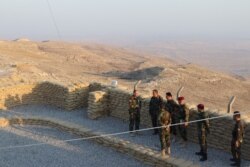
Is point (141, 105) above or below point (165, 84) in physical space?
above

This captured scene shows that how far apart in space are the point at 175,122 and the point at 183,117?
51cm

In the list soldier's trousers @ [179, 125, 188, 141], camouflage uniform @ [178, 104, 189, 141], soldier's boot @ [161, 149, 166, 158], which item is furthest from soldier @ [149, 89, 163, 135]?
soldier's boot @ [161, 149, 166, 158]

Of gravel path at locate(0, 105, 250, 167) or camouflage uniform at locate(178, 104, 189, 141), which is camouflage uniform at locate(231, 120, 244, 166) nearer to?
gravel path at locate(0, 105, 250, 167)

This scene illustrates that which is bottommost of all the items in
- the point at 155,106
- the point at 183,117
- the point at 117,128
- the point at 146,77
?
the point at 146,77

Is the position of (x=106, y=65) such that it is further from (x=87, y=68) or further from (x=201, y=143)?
(x=201, y=143)

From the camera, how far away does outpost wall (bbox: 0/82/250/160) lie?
42.0ft

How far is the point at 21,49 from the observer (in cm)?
5169

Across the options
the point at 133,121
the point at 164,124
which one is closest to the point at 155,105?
the point at 133,121

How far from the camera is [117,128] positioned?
51.4ft

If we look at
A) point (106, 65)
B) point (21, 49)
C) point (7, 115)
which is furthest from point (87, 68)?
point (7, 115)

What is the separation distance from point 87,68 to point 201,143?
33.4 m

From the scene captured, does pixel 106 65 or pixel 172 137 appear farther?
pixel 106 65

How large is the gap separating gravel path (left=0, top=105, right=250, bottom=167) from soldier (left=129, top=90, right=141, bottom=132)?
1.35 feet

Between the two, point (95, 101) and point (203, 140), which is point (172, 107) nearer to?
point (203, 140)
